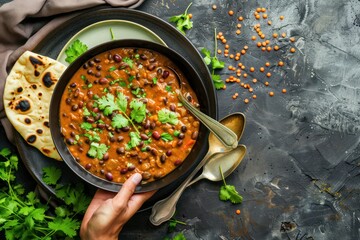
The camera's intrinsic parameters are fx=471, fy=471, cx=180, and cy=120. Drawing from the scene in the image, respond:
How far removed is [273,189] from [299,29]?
1.62m

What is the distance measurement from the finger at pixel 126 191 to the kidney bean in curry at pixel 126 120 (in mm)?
136

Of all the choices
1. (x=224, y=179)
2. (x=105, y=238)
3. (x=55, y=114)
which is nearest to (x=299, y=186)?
(x=224, y=179)

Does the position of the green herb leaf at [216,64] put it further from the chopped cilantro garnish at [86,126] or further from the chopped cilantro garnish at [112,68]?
the chopped cilantro garnish at [86,126]

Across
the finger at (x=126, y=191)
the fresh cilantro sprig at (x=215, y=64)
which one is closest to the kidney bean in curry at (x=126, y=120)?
the finger at (x=126, y=191)

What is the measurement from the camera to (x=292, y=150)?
184 inches

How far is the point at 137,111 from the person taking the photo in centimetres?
403

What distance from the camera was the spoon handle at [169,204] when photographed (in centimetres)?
438

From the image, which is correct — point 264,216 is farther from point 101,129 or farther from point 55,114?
point 55,114

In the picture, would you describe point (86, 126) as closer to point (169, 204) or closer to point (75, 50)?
point (75, 50)

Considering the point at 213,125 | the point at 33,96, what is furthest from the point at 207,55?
the point at 33,96

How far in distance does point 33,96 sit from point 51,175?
2.46 ft

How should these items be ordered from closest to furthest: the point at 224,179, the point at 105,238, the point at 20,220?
the point at 105,238, the point at 20,220, the point at 224,179

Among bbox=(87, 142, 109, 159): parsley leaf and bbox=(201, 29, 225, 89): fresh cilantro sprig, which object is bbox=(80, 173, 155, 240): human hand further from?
bbox=(201, 29, 225, 89): fresh cilantro sprig

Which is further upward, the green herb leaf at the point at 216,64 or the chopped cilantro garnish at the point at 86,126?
the green herb leaf at the point at 216,64
